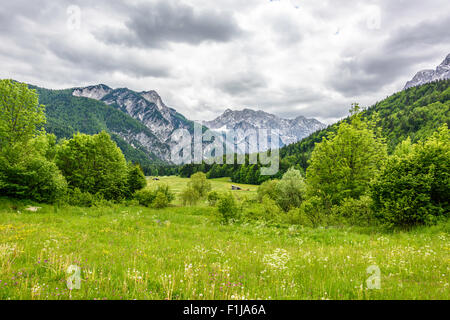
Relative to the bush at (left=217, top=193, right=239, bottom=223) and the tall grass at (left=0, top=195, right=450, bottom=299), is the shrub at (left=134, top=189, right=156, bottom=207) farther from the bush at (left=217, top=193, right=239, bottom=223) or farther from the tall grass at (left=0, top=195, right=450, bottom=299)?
the tall grass at (left=0, top=195, right=450, bottom=299)

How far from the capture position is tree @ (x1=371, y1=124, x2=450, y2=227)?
13742mm

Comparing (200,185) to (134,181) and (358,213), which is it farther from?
(358,213)

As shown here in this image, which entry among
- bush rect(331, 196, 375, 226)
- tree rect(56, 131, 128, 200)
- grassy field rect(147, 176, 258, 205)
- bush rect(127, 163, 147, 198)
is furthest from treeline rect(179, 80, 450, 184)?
bush rect(331, 196, 375, 226)

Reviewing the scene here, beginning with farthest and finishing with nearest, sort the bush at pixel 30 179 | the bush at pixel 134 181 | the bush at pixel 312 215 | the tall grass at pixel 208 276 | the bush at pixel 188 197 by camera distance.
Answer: the bush at pixel 188 197 < the bush at pixel 134 181 < the bush at pixel 30 179 < the bush at pixel 312 215 < the tall grass at pixel 208 276

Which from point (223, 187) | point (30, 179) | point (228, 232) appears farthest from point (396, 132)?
point (30, 179)

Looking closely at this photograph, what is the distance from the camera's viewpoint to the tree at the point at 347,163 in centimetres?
2414

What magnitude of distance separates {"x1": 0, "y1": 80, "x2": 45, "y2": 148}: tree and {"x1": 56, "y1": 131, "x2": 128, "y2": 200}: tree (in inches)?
481

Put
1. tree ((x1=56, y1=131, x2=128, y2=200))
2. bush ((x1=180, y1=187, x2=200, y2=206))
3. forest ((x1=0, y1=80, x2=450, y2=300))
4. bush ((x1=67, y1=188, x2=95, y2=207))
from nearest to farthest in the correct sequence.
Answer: forest ((x1=0, y1=80, x2=450, y2=300)) < bush ((x1=67, y1=188, x2=95, y2=207)) < tree ((x1=56, y1=131, x2=128, y2=200)) < bush ((x1=180, y1=187, x2=200, y2=206))

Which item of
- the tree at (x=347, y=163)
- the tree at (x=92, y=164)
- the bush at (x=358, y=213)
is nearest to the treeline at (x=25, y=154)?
the tree at (x=92, y=164)

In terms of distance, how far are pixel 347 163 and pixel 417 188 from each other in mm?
11094

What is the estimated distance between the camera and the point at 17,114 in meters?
23.9

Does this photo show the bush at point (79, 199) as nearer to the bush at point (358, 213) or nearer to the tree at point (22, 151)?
the tree at point (22, 151)

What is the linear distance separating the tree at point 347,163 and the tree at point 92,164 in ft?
119
